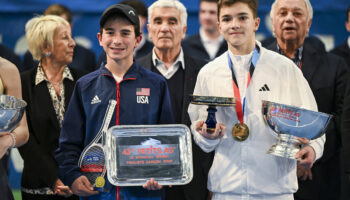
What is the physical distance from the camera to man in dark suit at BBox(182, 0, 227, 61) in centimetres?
654

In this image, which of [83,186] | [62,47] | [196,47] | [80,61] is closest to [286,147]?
[83,186]

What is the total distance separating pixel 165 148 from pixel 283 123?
2.30 ft

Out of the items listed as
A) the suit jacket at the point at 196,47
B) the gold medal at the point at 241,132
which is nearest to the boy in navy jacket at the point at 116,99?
the gold medal at the point at 241,132

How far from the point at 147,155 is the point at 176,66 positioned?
4.70 ft

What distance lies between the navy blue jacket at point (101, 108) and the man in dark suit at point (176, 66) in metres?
0.61

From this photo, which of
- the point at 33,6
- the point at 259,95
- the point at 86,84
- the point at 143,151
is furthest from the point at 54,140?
the point at 33,6

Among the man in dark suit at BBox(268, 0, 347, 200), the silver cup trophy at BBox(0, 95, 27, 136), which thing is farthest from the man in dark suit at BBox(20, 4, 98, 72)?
the silver cup trophy at BBox(0, 95, 27, 136)

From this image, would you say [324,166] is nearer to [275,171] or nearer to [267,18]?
[275,171]

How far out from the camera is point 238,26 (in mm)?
3648

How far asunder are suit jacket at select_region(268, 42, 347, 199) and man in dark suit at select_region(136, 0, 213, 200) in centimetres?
80

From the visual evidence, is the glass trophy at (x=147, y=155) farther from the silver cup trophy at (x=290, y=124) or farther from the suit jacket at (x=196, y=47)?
the suit jacket at (x=196, y=47)

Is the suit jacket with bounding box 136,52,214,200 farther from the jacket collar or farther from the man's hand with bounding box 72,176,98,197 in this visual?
the man's hand with bounding box 72,176,98,197

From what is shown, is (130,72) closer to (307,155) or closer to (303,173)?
(307,155)

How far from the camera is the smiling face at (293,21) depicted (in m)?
4.59
